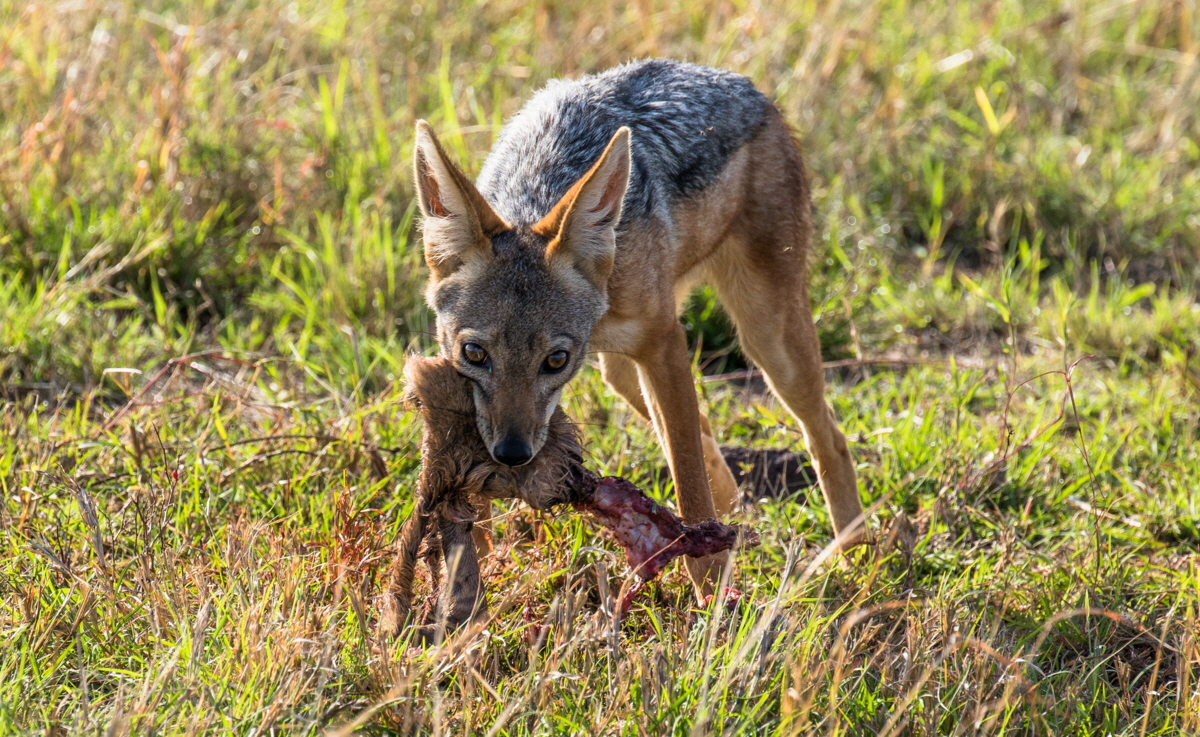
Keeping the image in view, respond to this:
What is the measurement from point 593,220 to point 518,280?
1.05 ft

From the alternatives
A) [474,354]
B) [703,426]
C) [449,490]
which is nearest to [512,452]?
[449,490]

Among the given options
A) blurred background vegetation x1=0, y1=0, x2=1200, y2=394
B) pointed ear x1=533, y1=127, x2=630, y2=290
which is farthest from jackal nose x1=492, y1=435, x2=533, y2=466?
blurred background vegetation x1=0, y1=0, x2=1200, y2=394

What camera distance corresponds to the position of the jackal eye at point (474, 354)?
372 centimetres

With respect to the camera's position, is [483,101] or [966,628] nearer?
[966,628]

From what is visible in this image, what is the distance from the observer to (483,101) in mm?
7688

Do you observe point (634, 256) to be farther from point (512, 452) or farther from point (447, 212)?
point (512, 452)

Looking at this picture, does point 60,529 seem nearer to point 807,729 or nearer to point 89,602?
point 89,602

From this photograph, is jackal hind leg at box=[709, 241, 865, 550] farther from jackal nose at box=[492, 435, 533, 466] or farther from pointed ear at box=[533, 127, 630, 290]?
jackal nose at box=[492, 435, 533, 466]

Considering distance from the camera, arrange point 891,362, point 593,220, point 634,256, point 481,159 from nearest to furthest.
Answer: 1. point 593,220
2. point 634,256
3. point 891,362
4. point 481,159

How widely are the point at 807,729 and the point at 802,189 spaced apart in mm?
2601

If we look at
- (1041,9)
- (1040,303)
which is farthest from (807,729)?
(1041,9)

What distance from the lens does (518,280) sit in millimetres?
3797

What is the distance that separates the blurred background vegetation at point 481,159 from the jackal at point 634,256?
3.02ft

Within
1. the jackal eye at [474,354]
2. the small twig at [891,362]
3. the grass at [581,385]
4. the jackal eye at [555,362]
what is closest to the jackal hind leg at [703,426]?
the grass at [581,385]
